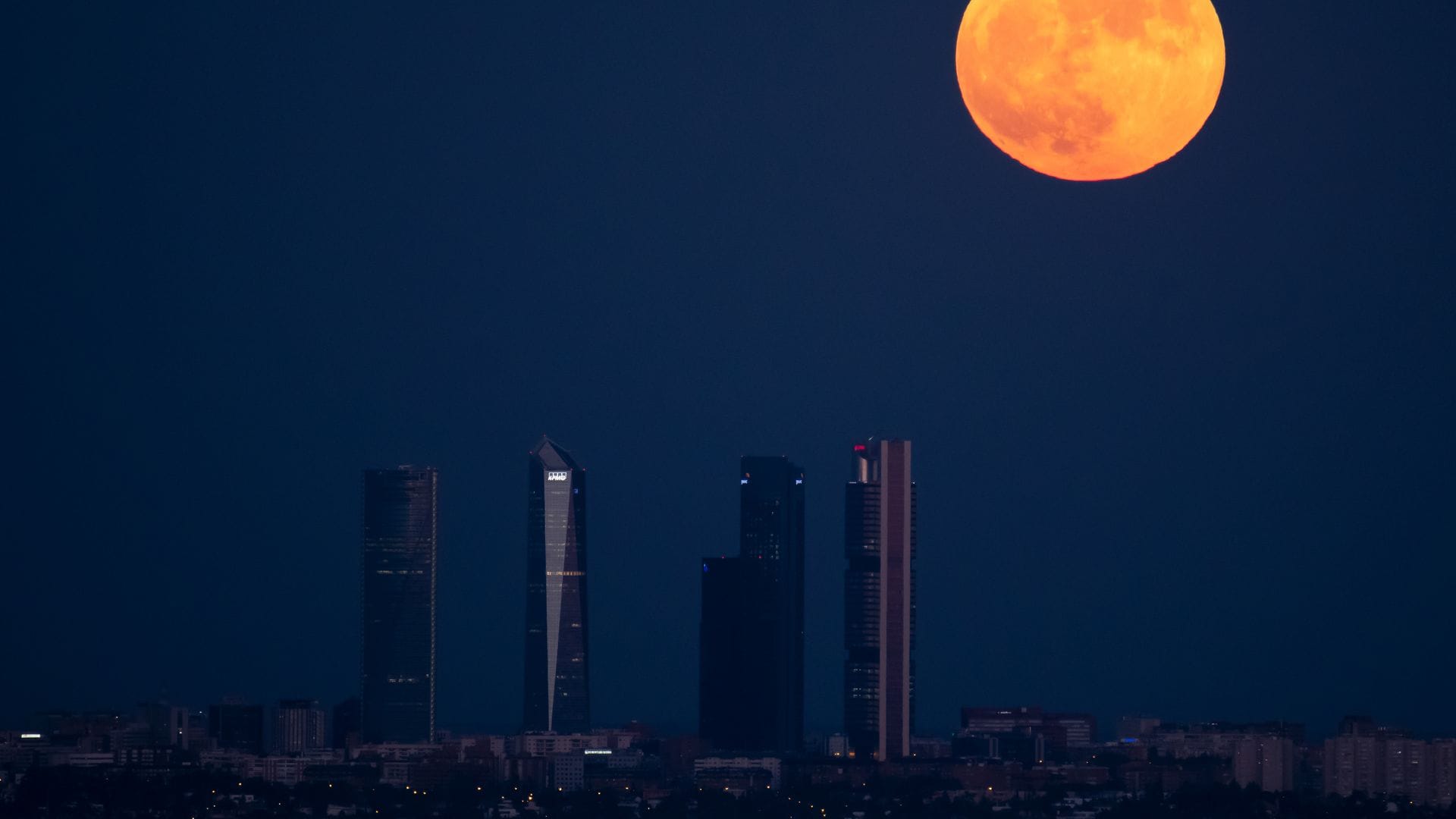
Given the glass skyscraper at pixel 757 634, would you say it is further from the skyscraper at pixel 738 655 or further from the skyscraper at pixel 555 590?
the skyscraper at pixel 555 590

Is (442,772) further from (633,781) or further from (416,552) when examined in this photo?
(416,552)

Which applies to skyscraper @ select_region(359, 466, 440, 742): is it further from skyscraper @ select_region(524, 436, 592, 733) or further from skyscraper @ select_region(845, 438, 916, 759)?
skyscraper @ select_region(845, 438, 916, 759)

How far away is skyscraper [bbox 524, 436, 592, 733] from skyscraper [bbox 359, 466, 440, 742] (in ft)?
15.3

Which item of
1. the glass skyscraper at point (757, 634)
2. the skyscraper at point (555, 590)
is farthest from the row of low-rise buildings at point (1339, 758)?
the skyscraper at point (555, 590)

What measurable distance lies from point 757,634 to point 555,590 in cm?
1161

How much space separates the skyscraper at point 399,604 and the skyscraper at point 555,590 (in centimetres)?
465

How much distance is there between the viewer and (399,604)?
70.2m

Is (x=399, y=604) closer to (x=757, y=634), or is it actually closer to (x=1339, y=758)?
(x=757, y=634)

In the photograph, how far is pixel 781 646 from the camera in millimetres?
65625

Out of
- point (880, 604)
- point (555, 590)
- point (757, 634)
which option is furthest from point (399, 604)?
point (880, 604)

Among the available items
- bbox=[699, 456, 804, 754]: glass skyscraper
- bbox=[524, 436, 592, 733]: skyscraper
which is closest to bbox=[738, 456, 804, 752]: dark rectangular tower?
bbox=[699, 456, 804, 754]: glass skyscraper

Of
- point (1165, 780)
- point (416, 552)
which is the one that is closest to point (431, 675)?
point (416, 552)

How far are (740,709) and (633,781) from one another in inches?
461

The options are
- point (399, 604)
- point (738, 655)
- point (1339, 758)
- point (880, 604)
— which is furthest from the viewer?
point (399, 604)
